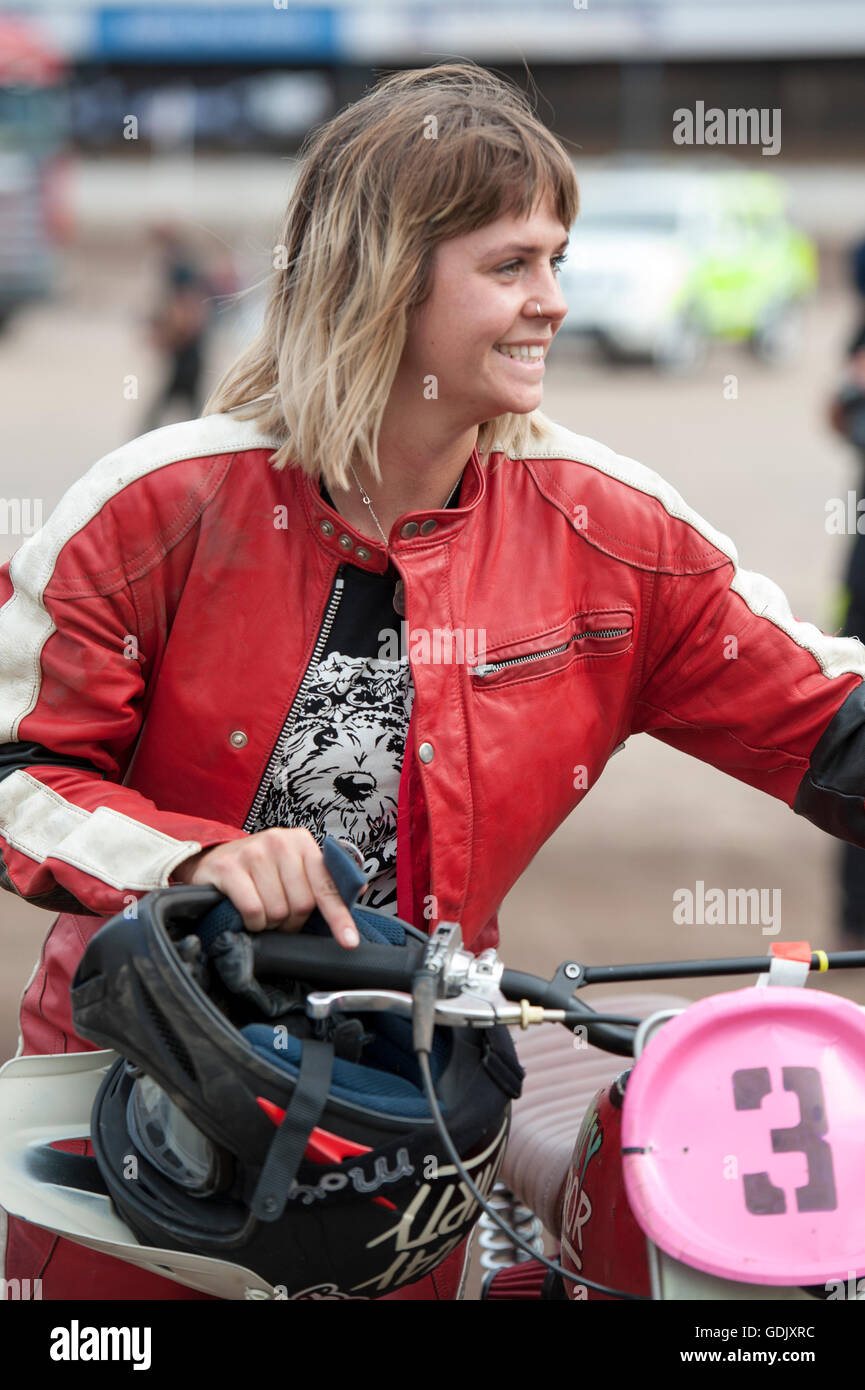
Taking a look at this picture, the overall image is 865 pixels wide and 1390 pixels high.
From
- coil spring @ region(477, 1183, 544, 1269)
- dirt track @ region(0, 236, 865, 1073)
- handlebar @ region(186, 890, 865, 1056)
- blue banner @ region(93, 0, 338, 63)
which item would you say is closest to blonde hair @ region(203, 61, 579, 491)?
dirt track @ region(0, 236, 865, 1073)

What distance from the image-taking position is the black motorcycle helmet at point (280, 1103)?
5.39 feet

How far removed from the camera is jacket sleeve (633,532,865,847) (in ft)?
7.41

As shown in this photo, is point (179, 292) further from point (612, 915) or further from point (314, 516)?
point (314, 516)

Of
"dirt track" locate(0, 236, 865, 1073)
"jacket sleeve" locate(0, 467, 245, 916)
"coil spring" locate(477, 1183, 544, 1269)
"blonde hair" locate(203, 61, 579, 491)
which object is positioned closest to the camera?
"jacket sleeve" locate(0, 467, 245, 916)

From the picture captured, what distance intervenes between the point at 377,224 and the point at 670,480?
1053cm

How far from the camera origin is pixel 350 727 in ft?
7.22

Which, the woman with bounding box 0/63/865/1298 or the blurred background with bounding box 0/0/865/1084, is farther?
the blurred background with bounding box 0/0/865/1084

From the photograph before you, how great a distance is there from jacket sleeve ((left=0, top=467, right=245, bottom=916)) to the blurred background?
0.51 metres

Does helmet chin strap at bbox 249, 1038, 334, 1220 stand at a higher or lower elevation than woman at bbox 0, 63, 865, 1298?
lower

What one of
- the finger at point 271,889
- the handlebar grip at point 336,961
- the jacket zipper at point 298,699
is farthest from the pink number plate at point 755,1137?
the jacket zipper at point 298,699

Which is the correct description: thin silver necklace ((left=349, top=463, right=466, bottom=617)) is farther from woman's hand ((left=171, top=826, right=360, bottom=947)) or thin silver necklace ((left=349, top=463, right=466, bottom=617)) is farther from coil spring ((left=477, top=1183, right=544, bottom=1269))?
coil spring ((left=477, top=1183, right=544, bottom=1269))

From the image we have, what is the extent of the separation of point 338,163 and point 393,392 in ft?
0.99

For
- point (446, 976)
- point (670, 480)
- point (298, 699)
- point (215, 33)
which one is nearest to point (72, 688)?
point (298, 699)

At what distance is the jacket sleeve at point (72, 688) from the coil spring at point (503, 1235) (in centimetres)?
73
